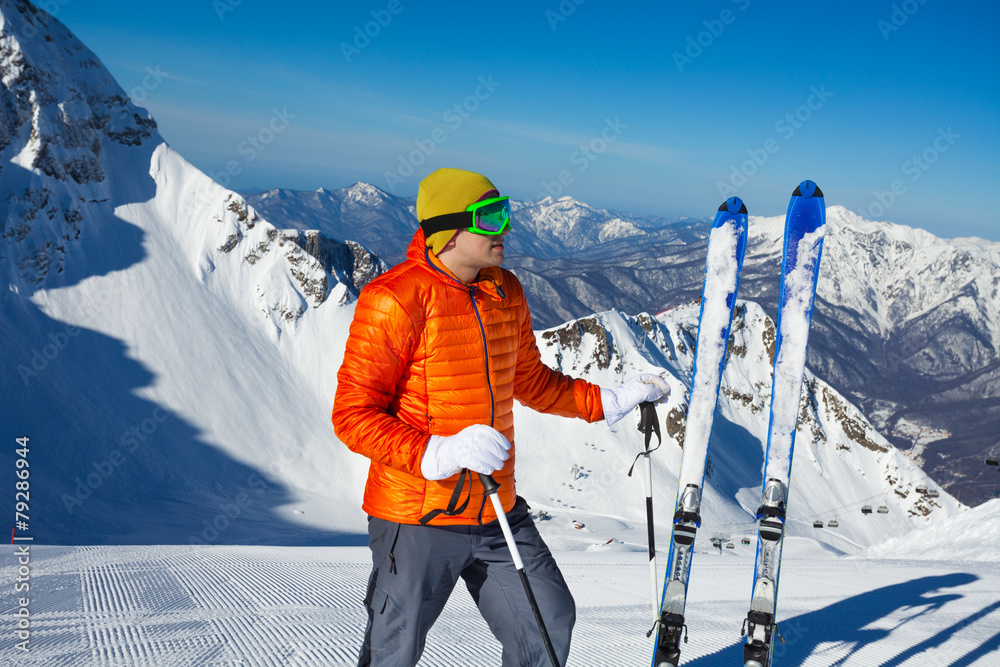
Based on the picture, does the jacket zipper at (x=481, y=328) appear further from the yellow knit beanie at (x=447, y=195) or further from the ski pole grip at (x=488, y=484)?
the ski pole grip at (x=488, y=484)

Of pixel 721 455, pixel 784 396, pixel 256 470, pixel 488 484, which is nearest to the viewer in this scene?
pixel 488 484

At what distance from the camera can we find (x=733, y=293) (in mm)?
4547

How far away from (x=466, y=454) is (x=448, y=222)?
3.50ft

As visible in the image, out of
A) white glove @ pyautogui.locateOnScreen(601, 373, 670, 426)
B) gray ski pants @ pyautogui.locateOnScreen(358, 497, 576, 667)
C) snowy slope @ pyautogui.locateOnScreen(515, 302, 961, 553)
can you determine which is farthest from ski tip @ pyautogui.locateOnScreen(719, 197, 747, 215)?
snowy slope @ pyautogui.locateOnScreen(515, 302, 961, 553)

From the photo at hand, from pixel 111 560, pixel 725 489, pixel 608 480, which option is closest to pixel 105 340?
pixel 608 480

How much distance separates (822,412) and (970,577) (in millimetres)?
66625

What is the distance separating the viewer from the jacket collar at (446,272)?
2965 millimetres

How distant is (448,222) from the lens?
2.99 meters

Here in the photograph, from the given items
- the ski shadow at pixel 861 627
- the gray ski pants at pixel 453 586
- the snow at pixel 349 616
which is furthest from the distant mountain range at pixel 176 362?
the gray ski pants at pixel 453 586

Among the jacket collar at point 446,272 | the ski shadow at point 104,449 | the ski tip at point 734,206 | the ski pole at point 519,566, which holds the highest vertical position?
the ski tip at point 734,206

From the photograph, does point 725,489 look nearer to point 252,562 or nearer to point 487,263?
point 252,562

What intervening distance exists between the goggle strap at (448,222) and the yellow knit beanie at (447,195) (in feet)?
0.05

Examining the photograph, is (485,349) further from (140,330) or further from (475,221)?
(140,330)

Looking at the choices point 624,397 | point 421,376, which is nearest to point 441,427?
point 421,376
